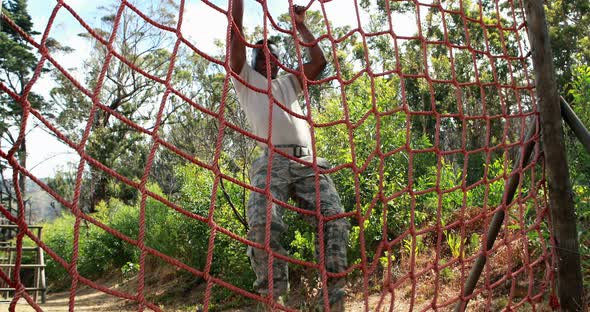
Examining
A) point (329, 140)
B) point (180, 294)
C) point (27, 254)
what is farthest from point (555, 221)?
point (27, 254)

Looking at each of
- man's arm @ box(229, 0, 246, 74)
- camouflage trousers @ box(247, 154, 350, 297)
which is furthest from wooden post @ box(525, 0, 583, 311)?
man's arm @ box(229, 0, 246, 74)

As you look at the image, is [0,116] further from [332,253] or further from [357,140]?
[332,253]

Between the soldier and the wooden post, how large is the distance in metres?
0.89

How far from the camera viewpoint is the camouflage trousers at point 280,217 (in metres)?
2.22

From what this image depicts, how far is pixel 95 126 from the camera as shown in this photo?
16.2 m

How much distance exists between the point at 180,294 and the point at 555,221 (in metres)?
4.81

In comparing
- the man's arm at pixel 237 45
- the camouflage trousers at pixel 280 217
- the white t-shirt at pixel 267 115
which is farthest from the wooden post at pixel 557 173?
the man's arm at pixel 237 45

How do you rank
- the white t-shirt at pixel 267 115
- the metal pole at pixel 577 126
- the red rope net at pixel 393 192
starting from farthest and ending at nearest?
the white t-shirt at pixel 267 115, the metal pole at pixel 577 126, the red rope net at pixel 393 192

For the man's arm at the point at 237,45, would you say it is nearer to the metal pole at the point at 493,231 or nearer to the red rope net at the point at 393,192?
the red rope net at the point at 393,192

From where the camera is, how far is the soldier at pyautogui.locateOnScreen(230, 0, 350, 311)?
2225 millimetres

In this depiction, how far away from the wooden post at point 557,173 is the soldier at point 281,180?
2.93ft

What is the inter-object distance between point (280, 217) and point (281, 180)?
0.16 meters

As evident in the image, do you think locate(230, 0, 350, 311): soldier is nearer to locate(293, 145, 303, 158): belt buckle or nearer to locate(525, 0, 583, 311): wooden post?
locate(293, 145, 303, 158): belt buckle

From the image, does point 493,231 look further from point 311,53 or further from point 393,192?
point 393,192
